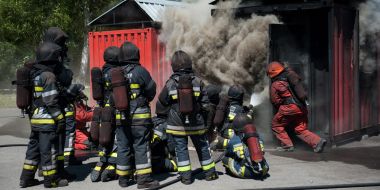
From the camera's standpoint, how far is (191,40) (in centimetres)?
1210

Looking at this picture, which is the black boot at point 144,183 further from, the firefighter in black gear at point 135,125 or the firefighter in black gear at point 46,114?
the firefighter in black gear at point 46,114

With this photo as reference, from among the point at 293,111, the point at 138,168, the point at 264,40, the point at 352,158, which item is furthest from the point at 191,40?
the point at 138,168

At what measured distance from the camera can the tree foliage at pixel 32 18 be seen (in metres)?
29.6

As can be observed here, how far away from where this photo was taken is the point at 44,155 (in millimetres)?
6336

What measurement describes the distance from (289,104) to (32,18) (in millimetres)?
24184

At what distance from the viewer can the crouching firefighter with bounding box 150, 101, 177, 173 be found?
7.21m

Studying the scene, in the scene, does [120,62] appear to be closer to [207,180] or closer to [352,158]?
[207,180]

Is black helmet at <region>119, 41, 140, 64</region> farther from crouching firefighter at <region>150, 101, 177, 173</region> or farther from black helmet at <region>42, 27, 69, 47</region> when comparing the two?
crouching firefighter at <region>150, 101, 177, 173</region>

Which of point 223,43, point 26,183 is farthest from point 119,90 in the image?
point 223,43

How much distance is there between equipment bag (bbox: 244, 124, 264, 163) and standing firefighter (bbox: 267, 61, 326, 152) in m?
2.47

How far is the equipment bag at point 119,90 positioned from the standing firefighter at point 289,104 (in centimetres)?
360

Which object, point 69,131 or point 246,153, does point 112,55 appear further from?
point 246,153

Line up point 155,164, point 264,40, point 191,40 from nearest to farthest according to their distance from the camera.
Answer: point 155,164 → point 264,40 → point 191,40

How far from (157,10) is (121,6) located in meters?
1.08
